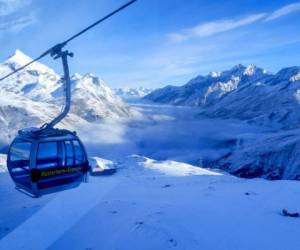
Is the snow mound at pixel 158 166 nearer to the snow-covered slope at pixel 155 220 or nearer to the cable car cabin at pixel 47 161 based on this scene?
the snow-covered slope at pixel 155 220

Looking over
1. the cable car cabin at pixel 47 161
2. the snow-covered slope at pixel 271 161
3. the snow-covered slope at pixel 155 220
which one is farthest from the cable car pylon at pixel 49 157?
the snow-covered slope at pixel 271 161

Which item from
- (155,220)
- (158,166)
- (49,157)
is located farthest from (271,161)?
(49,157)

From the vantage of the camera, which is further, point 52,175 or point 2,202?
point 2,202

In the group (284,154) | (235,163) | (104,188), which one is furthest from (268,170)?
(104,188)

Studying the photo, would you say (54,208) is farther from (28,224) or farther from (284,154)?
(284,154)

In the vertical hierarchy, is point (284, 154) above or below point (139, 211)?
below

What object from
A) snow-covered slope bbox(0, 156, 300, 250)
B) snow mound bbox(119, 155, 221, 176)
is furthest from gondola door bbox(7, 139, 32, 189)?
snow mound bbox(119, 155, 221, 176)
